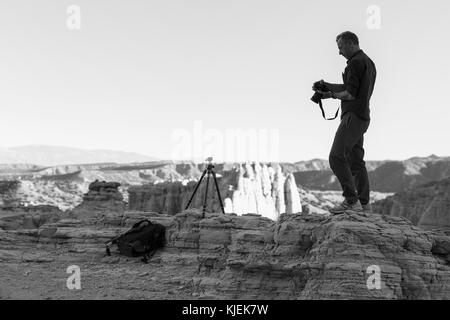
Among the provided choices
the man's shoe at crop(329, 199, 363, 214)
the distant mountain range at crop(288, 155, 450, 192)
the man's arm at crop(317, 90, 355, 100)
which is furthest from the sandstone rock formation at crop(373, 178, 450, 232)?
the distant mountain range at crop(288, 155, 450, 192)

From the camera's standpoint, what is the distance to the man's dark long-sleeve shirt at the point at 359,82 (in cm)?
801

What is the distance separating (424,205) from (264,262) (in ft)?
166

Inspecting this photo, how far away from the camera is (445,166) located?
5704 inches

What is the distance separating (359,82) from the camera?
809 cm

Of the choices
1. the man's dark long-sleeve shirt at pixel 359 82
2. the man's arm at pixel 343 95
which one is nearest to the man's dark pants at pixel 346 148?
the man's dark long-sleeve shirt at pixel 359 82

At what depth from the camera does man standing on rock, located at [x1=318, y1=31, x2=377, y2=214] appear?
8.05 metres

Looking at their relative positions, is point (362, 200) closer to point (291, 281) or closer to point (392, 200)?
point (291, 281)

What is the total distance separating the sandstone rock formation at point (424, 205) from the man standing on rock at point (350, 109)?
38446 millimetres

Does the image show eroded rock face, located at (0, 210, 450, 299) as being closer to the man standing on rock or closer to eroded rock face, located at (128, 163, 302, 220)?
the man standing on rock

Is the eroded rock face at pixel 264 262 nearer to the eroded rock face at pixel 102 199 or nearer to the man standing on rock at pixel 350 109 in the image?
the man standing on rock at pixel 350 109

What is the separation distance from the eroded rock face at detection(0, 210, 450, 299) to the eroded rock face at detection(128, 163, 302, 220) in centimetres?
3670

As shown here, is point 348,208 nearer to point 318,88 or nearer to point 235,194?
point 318,88
